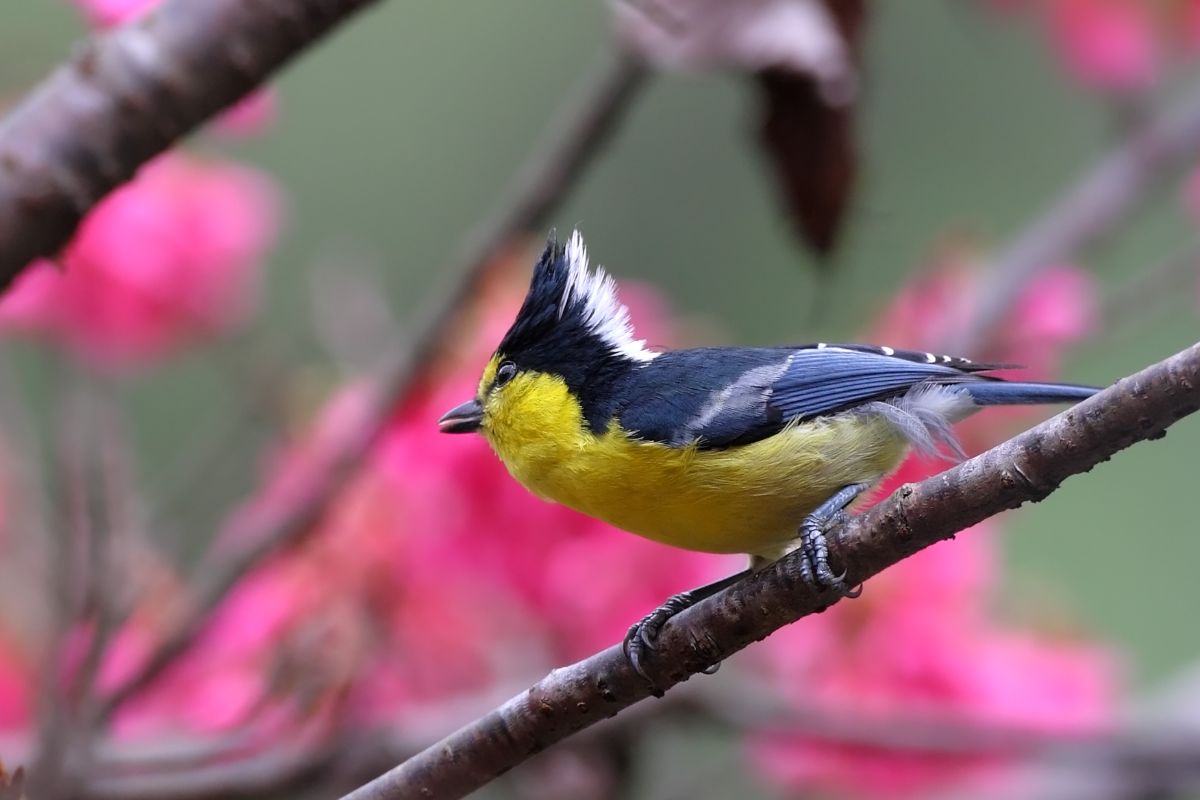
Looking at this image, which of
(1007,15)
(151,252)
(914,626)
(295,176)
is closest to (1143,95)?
(1007,15)

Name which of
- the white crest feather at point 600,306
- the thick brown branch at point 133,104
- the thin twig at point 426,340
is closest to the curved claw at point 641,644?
the white crest feather at point 600,306

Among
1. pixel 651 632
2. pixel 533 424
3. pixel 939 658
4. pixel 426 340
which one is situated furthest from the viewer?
pixel 939 658

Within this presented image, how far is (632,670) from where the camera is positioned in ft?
3.18

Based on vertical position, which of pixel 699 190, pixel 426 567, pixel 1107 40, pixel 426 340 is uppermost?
pixel 699 190

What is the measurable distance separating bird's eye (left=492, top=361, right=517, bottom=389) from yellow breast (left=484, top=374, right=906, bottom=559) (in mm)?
100

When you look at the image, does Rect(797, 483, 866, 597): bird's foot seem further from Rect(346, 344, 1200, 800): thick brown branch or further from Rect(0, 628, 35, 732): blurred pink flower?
Rect(0, 628, 35, 732): blurred pink flower

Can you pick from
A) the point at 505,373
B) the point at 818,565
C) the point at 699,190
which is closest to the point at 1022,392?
the point at 818,565

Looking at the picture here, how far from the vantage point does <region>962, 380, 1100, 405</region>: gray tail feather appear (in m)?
1.17

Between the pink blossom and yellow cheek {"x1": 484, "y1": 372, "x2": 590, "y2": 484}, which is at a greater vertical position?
the pink blossom

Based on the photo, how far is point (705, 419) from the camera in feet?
4.03

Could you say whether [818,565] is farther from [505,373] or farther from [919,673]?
[919,673]

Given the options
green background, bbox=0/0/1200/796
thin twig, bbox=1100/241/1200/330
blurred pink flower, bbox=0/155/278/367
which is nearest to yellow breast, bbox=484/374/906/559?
thin twig, bbox=1100/241/1200/330

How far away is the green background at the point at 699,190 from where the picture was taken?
4094 millimetres

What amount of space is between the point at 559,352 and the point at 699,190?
3131 millimetres
